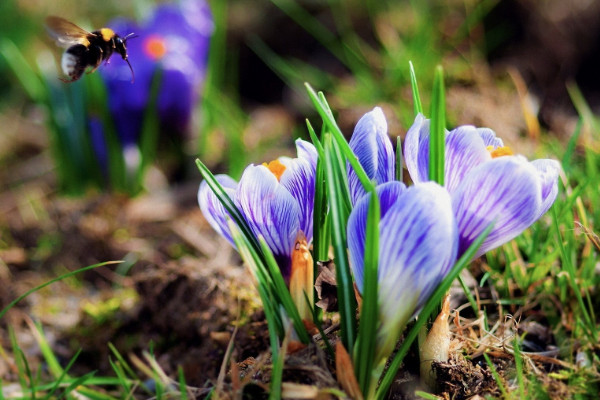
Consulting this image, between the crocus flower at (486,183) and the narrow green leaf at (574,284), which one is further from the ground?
the crocus flower at (486,183)

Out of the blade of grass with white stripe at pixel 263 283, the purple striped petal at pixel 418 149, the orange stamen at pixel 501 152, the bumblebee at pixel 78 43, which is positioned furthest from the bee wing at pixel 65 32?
the orange stamen at pixel 501 152

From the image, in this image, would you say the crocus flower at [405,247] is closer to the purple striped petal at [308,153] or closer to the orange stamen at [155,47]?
the purple striped petal at [308,153]

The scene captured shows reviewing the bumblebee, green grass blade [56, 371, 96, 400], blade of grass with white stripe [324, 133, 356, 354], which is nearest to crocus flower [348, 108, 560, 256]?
blade of grass with white stripe [324, 133, 356, 354]

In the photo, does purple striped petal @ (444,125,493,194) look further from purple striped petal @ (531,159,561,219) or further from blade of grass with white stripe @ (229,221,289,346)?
blade of grass with white stripe @ (229,221,289,346)

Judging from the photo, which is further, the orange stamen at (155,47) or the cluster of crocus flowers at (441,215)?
the orange stamen at (155,47)

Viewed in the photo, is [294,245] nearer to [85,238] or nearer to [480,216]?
[480,216]
